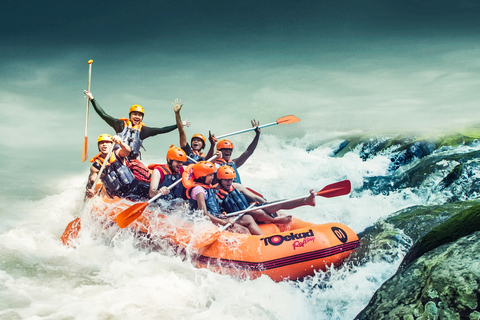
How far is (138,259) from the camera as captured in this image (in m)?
5.10

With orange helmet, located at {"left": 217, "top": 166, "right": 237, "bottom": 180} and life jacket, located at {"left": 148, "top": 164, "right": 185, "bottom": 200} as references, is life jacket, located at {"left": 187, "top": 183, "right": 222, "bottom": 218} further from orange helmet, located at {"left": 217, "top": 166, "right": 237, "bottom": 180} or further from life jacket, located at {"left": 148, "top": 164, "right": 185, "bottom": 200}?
life jacket, located at {"left": 148, "top": 164, "right": 185, "bottom": 200}

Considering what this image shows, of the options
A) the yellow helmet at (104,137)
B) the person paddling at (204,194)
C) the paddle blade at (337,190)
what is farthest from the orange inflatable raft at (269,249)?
the yellow helmet at (104,137)

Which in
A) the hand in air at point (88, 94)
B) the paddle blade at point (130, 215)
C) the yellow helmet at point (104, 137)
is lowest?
A: the paddle blade at point (130, 215)

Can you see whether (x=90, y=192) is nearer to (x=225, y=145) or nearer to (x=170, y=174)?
(x=170, y=174)

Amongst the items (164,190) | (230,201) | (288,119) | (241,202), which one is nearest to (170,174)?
(164,190)

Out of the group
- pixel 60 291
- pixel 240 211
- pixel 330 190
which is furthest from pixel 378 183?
pixel 60 291

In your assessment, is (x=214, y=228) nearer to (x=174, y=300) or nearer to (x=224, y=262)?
(x=224, y=262)

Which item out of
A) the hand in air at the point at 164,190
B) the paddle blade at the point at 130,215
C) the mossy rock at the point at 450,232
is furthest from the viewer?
the hand in air at the point at 164,190

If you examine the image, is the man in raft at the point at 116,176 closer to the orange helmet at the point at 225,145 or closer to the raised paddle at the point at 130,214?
the raised paddle at the point at 130,214

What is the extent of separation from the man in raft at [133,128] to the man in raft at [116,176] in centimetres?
56

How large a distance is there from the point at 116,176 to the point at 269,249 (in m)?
3.10

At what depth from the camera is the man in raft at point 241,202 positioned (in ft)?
17.0

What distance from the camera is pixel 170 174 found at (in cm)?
592

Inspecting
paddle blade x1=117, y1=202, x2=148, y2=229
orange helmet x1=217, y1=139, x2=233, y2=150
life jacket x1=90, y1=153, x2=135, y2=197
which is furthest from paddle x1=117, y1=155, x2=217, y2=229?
orange helmet x1=217, y1=139, x2=233, y2=150
